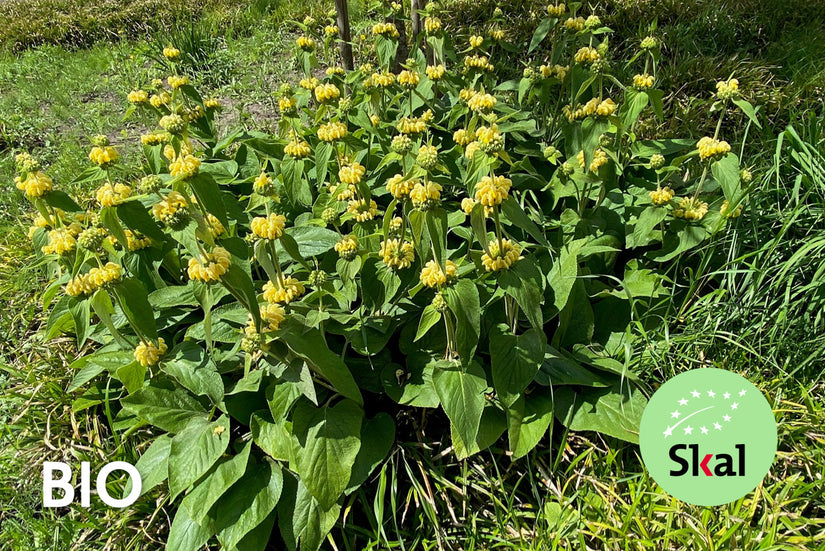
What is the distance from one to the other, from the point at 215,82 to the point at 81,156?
1.43 metres

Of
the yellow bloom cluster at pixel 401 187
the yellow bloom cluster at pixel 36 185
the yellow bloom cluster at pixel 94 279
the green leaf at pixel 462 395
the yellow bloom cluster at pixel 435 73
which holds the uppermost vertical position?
the yellow bloom cluster at pixel 36 185

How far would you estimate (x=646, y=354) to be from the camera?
2416 millimetres

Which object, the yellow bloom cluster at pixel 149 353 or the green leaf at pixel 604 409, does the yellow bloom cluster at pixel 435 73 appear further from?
the yellow bloom cluster at pixel 149 353

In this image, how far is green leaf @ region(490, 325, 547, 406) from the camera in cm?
219

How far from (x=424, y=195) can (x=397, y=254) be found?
431 millimetres

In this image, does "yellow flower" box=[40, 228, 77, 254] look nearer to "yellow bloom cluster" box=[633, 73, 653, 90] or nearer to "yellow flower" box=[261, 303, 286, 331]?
"yellow flower" box=[261, 303, 286, 331]

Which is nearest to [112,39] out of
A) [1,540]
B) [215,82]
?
[215,82]

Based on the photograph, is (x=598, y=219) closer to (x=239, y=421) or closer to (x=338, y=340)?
(x=338, y=340)

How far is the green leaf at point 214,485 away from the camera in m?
2.14

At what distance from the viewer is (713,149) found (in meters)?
2.40

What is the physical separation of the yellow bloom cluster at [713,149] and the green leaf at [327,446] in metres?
1.71

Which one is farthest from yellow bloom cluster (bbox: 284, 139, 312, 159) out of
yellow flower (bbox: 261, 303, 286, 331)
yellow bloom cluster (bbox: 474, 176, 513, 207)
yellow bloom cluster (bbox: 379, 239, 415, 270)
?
yellow bloom cluster (bbox: 474, 176, 513, 207)

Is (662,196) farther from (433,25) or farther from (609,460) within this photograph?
(433,25)

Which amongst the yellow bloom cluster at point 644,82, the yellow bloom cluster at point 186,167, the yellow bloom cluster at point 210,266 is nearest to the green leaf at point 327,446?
the yellow bloom cluster at point 210,266
